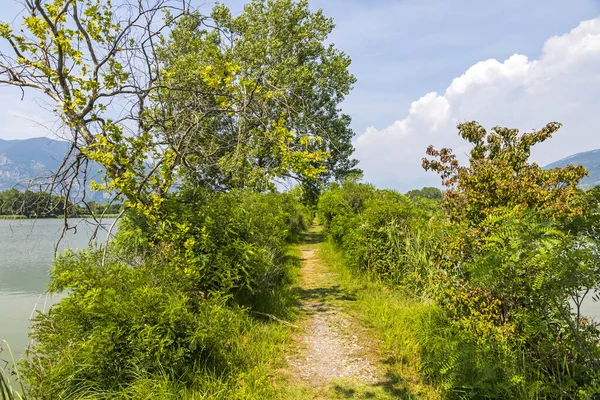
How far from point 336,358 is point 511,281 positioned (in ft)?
7.73

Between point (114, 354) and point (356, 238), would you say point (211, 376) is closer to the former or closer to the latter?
point (114, 354)

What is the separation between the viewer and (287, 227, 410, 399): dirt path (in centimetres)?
362

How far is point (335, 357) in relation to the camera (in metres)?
4.39

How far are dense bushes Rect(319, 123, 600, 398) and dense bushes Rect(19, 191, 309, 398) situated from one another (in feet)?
7.77

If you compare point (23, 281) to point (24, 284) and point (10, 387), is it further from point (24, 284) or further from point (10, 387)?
point (10, 387)

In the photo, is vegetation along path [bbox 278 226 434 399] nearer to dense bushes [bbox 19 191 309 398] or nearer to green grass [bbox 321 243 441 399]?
green grass [bbox 321 243 441 399]

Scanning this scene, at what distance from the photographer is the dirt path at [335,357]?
11.9 feet

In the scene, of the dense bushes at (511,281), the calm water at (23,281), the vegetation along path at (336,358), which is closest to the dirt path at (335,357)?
the vegetation along path at (336,358)

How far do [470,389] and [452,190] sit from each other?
2.64 meters

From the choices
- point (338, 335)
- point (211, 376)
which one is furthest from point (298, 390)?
point (338, 335)

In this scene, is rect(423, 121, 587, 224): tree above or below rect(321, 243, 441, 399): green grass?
above

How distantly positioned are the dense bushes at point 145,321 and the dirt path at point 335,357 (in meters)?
0.68

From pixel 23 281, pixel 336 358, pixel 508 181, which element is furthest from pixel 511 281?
pixel 23 281

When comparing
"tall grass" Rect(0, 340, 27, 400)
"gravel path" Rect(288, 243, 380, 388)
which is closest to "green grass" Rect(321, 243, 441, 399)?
"gravel path" Rect(288, 243, 380, 388)
